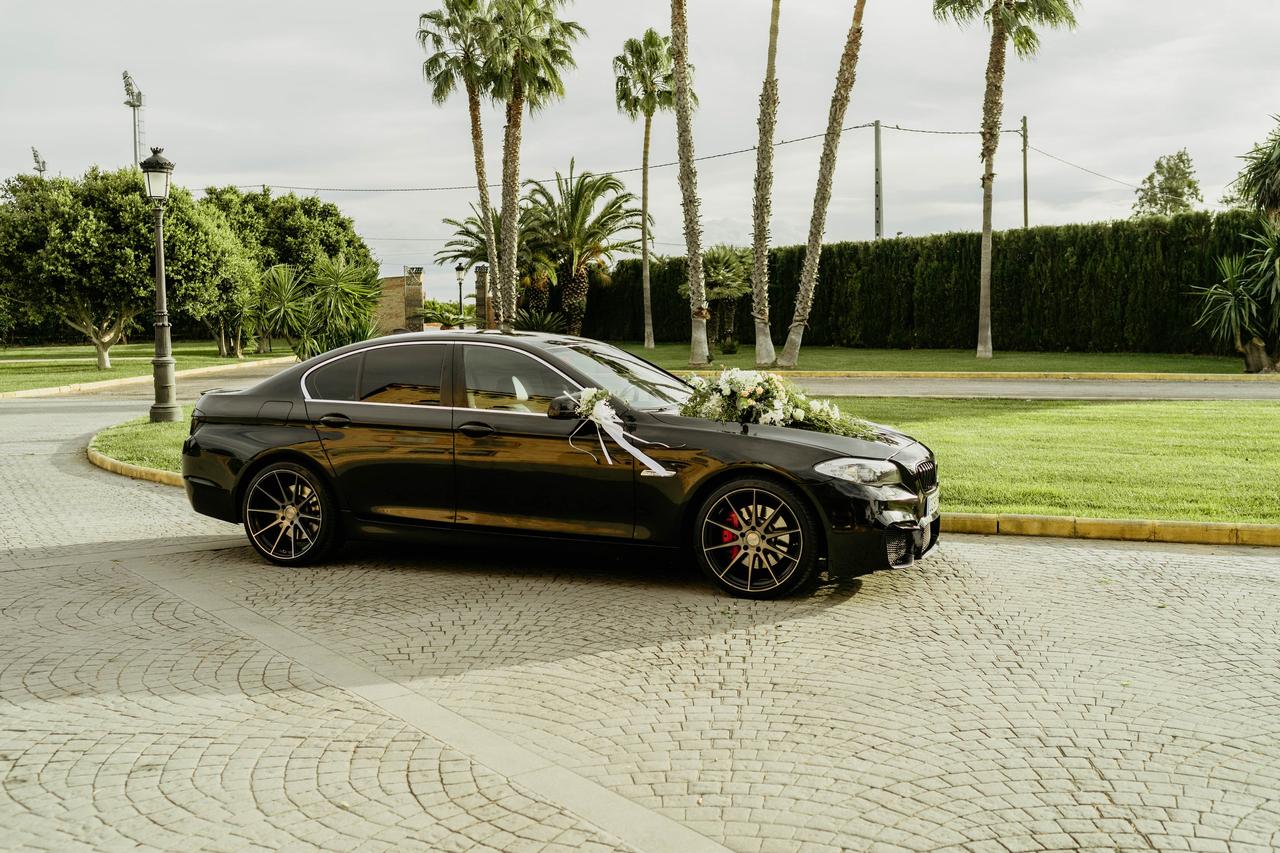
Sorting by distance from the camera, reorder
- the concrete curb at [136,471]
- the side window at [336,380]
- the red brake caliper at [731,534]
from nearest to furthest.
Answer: the red brake caliper at [731,534] < the side window at [336,380] < the concrete curb at [136,471]

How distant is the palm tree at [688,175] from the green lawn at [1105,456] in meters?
12.9

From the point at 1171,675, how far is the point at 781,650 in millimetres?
1741

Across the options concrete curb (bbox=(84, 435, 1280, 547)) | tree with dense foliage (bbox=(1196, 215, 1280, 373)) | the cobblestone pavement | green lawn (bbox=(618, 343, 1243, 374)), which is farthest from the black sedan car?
tree with dense foliage (bbox=(1196, 215, 1280, 373))

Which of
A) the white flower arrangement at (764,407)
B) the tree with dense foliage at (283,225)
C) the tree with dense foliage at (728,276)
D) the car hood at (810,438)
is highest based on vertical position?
the tree with dense foliage at (283,225)

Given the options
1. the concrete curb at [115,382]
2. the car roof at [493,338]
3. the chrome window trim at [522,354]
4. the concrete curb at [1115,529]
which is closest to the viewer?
the chrome window trim at [522,354]

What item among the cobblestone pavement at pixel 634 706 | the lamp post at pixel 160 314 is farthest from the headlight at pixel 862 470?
the lamp post at pixel 160 314

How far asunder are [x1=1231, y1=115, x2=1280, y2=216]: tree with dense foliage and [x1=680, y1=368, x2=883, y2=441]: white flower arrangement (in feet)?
81.0

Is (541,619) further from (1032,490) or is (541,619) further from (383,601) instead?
(1032,490)

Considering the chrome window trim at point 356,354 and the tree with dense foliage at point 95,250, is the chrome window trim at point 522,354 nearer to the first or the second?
the chrome window trim at point 356,354

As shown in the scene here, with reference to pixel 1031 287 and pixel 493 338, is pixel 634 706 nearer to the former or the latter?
pixel 493 338

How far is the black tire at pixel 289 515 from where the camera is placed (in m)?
7.53

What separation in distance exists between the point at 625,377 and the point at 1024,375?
19.6 m

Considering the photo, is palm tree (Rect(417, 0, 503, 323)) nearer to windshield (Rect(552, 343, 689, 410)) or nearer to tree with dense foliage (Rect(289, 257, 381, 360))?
tree with dense foliage (Rect(289, 257, 381, 360))

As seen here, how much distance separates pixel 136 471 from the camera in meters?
12.7
